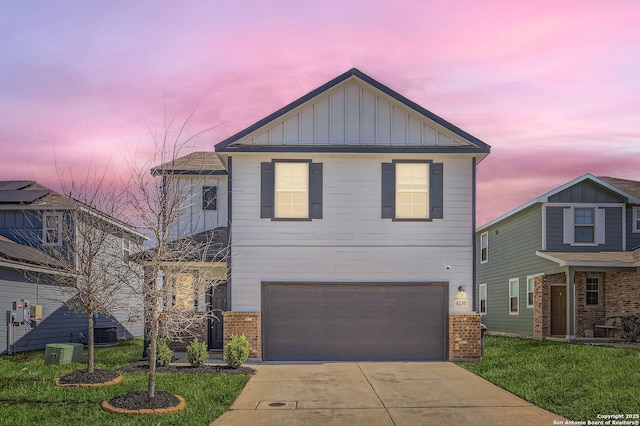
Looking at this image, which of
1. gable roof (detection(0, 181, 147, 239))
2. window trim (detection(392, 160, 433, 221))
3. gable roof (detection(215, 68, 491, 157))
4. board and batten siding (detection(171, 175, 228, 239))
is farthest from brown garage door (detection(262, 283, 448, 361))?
gable roof (detection(0, 181, 147, 239))

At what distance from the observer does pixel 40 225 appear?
27.0 m

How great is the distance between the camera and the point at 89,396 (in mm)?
12875

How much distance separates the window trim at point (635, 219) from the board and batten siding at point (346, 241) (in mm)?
11485

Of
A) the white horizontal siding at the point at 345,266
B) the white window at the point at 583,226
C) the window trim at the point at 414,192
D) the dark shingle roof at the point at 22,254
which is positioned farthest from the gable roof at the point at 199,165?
the white window at the point at 583,226

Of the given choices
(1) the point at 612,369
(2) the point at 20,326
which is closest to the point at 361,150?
(1) the point at 612,369

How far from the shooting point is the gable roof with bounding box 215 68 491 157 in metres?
19.4

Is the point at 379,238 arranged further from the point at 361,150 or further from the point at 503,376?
the point at 503,376

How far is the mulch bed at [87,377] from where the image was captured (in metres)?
14.3

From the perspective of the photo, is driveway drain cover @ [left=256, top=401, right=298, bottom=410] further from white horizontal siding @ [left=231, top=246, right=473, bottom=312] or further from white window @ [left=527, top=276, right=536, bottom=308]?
white window @ [left=527, top=276, right=536, bottom=308]

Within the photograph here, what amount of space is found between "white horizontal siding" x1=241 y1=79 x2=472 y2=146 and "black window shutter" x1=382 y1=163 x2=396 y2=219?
0.78 metres

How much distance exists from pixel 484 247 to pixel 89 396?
2719cm

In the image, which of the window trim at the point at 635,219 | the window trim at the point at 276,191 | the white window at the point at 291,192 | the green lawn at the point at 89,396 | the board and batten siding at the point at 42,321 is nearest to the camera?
the green lawn at the point at 89,396

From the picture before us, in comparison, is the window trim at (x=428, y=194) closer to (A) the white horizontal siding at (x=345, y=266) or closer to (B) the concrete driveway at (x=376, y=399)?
(A) the white horizontal siding at (x=345, y=266)

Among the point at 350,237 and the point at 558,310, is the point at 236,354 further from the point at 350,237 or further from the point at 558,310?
the point at 558,310
